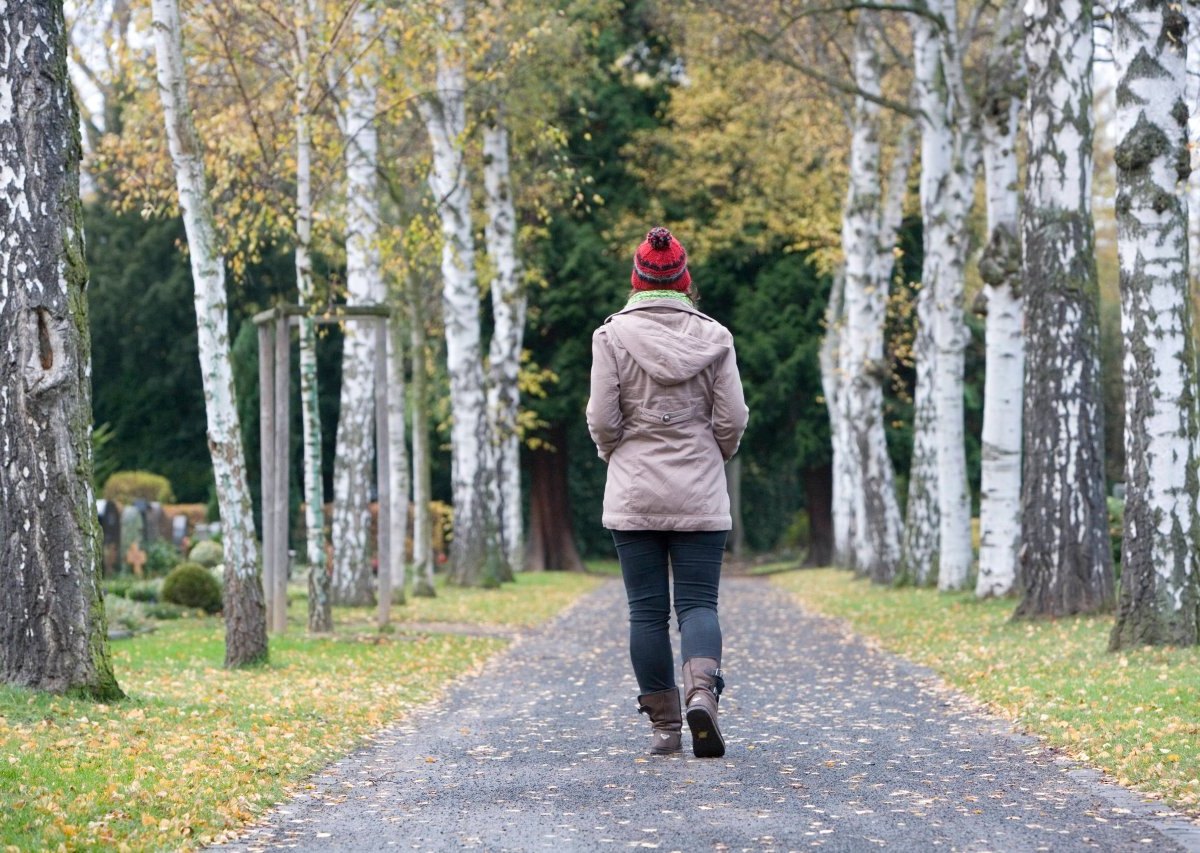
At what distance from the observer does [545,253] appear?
124 feet

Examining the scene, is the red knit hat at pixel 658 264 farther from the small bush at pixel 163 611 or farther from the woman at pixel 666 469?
the small bush at pixel 163 611

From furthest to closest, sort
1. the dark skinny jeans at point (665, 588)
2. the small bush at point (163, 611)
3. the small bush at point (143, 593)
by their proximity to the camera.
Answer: the small bush at point (143, 593) < the small bush at point (163, 611) < the dark skinny jeans at point (665, 588)

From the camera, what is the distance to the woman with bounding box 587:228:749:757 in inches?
295

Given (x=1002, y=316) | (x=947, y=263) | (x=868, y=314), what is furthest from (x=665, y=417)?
(x=868, y=314)

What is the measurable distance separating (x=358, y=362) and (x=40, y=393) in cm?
1064

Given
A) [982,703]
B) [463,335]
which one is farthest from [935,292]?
[982,703]

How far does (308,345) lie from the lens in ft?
51.1

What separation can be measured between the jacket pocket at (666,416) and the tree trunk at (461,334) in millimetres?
14592

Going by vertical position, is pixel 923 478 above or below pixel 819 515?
above

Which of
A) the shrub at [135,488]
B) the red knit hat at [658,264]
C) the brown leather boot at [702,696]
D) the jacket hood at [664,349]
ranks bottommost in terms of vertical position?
the brown leather boot at [702,696]

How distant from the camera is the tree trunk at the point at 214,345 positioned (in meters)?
11.8

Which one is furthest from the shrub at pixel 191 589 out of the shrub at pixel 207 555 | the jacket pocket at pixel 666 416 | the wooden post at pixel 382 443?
the jacket pocket at pixel 666 416

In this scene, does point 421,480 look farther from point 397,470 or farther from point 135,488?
point 135,488

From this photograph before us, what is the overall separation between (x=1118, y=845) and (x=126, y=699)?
588cm
